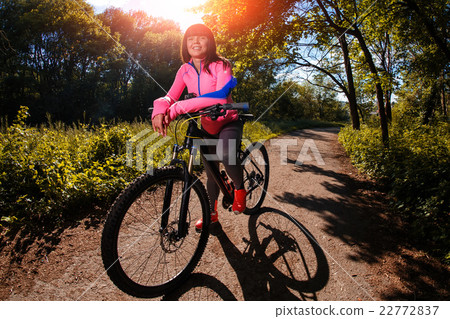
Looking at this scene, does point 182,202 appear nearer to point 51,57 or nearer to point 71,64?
point 51,57

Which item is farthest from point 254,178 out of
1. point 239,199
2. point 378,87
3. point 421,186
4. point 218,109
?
point 378,87

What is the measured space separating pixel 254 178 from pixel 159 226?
5.97 feet

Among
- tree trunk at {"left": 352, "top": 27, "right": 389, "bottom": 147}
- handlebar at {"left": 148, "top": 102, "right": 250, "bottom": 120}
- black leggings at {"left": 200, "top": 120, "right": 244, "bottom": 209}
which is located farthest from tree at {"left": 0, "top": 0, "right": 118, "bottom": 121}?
handlebar at {"left": 148, "top": 102, "right": 250, "bottom": 120}

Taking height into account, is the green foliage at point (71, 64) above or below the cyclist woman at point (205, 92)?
above

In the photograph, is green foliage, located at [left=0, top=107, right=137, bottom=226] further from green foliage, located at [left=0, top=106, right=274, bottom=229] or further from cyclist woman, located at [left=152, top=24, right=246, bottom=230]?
cyclist woman, located at [left=152, top=24, right=246, bottom=230]

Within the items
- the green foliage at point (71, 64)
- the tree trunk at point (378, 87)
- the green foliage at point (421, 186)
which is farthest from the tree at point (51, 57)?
the green foliage at point (421, 186)

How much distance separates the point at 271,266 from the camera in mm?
2467

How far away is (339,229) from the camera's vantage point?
3287 mm

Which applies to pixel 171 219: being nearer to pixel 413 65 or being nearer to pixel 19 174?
pixel 19 174

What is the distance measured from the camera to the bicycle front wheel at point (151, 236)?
1.73 meters

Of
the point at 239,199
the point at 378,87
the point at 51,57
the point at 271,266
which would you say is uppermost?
the point at 51,57

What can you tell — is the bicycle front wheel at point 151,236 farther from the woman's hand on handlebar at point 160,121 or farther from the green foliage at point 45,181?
the green foliage at point 45,181

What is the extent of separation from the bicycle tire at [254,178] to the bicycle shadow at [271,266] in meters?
0.42

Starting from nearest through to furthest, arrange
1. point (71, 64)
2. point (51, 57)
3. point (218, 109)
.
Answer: point (218, 109), point (51, 57), point (71, 64)
